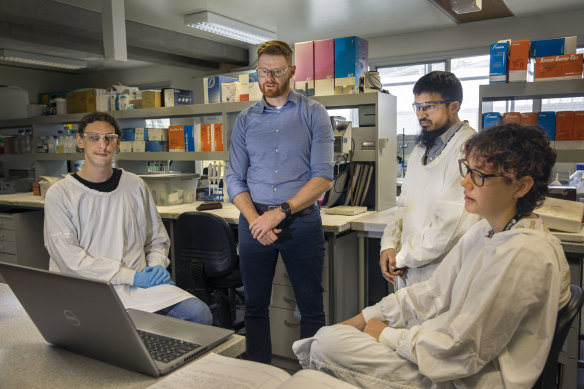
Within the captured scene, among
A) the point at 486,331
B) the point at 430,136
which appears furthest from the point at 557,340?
the point at 430,136

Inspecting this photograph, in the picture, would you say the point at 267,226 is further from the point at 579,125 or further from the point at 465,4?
the point at 465,4

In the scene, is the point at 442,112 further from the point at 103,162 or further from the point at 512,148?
the point at 103,162

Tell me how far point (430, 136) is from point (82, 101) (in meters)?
3.70

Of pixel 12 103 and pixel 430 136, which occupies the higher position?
pixel 12 103

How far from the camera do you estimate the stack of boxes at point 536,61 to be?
8.58 feet

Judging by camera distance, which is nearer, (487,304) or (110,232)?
(487,304)

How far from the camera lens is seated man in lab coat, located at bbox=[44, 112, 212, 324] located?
5.88 feet

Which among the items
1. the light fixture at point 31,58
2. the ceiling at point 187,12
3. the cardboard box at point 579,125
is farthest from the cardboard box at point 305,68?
the light fixture at point 31,58

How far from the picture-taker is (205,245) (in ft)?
8.45

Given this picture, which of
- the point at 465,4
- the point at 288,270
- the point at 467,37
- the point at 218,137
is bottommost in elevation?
the point at 288,270

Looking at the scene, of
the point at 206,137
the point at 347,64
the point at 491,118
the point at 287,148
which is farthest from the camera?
the point at 206,137

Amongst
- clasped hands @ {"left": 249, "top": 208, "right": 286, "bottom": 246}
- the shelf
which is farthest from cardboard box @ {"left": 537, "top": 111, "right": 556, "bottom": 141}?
clasped hands @ {"left": 249, "top": 208, "right": 286, "bottom": 246}

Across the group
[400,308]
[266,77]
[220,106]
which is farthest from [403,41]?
[400,308]

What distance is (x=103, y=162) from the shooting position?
1.97 metres
